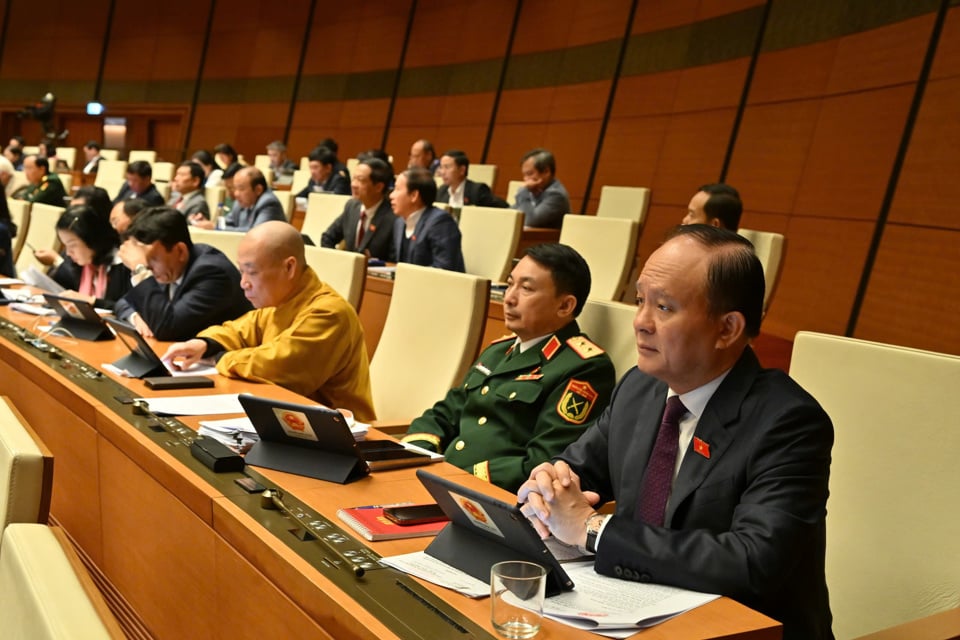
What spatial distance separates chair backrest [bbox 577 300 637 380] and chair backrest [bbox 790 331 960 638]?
1.77 feet

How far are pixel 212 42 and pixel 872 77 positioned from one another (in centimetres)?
944

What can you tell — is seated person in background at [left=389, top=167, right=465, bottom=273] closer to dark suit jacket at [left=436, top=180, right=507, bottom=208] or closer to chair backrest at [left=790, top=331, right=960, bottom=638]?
dark suit jacket at [left=436, top=180, right=507, bottom=208]

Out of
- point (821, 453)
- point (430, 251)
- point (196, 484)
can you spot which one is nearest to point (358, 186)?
point (430, 251)

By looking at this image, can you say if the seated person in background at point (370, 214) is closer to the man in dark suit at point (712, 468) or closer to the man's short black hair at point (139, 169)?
the man's short black hair at point (139, 169)

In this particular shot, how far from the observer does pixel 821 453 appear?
143cm

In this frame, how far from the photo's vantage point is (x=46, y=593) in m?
0.81

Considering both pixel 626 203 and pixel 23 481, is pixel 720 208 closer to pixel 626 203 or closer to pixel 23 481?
pixel 626 203

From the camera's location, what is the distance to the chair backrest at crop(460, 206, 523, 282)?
4977 mm

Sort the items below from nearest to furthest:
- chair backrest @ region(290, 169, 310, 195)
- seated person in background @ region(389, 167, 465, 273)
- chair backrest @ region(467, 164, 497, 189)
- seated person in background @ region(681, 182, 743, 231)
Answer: seated person in background @ region(681, 182, 743, 231) → seated person in background @ region(389, 167, 465, 273) → chair backrest @ region(467, 164, 497, 189) → chair backrest @ region(290, 169, 310, 195)

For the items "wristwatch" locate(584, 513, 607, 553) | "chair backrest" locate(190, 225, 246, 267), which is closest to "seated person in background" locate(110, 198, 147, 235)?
"chair backrest" locate(190, 225, 246, 267)

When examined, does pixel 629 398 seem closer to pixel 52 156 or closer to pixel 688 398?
pixel 688 398

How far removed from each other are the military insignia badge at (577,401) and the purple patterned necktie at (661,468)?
0.61 metres

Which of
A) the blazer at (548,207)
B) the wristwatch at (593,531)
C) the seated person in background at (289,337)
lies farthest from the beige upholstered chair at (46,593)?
the blazer at (548,207)

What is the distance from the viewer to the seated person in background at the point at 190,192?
6.89 m
